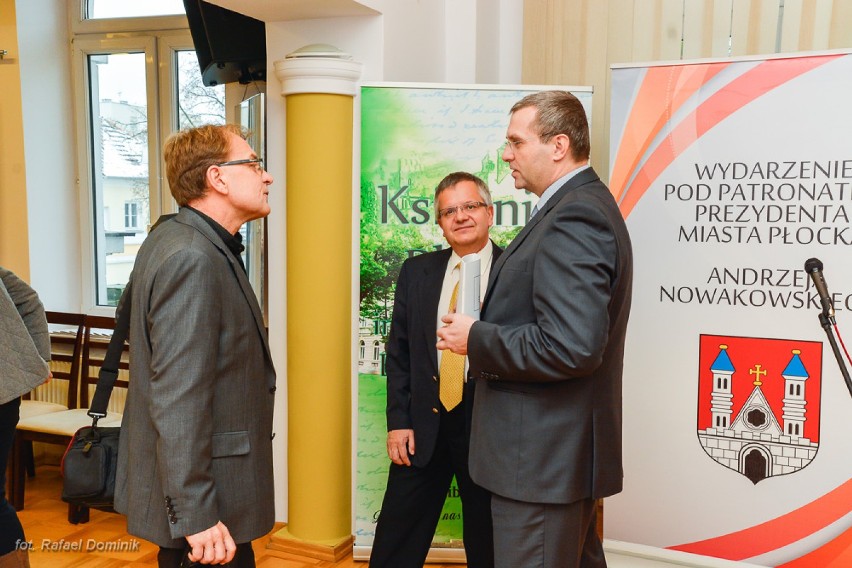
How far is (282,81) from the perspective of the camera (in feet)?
10.8

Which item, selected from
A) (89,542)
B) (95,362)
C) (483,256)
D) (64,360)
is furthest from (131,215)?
(483,256)

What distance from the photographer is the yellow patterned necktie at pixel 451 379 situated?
2568mm

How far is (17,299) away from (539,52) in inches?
104

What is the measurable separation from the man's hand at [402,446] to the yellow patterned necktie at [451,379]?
0.71ft

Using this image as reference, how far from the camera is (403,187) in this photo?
3.23 m

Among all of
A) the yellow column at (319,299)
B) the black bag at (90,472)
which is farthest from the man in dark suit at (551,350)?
the yellow column at (319,299)

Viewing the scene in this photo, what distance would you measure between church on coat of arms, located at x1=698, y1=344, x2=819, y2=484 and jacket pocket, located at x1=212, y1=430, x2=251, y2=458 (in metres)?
1.85

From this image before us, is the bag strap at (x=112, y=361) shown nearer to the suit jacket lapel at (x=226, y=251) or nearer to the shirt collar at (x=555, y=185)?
the suit jacket lapel at (x=226, y=251)

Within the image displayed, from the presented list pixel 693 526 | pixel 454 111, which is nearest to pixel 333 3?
pixel 454 111

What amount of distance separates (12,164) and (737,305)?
4.21 m

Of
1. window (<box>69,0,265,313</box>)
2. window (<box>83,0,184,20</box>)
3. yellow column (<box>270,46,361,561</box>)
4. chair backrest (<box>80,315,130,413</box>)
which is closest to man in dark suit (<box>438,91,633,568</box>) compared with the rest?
yellow column (<box>270,46,361,561</box>)

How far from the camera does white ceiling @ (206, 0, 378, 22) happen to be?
313 centimetres

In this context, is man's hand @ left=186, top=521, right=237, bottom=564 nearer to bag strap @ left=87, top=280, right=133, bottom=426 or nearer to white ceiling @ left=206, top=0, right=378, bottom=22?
bag strap @ left=87, top=280, right=133, bottom=426

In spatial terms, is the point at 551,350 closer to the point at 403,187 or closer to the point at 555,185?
the point at 555,185
